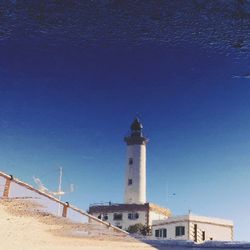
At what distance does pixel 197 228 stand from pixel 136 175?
17.3 metres

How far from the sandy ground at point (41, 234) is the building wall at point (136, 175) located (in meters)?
47.0

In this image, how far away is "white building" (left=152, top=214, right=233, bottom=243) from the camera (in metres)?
38.2

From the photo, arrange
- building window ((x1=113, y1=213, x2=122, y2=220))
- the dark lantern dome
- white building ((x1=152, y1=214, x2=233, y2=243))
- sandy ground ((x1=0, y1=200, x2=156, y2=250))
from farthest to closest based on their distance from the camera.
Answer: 1. the dark lantern dome
2. building window ((x1=113, y1=213, x2=122, y2=220))
3. white building ((x1=152, y1=214, x2=233, y2=243))
4. sandy ground ((x1=0, y1=200, x2=156, y2=250))

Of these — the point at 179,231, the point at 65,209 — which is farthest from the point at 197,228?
the point at 65,209

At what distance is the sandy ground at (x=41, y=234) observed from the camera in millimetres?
4820

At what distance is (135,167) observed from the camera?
5512cm

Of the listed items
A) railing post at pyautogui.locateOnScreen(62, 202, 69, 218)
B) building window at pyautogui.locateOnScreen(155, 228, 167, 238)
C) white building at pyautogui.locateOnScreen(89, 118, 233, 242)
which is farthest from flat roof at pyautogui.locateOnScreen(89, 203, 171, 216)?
railing post at pyautogui.locateOnScreen(62, 202, 69, 218)

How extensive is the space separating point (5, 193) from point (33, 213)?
0.60 m

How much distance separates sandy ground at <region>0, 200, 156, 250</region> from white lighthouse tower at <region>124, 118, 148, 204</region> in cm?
4699

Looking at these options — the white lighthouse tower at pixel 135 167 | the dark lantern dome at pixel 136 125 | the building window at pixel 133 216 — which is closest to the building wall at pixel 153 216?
the building window at pixel 133 216

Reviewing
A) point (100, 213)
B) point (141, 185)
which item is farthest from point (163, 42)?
point (141, 185)

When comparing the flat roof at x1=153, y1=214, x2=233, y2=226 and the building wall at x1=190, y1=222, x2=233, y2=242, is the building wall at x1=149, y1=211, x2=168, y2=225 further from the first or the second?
the building wall at x1=190, y1=222, x2=233, y2=242

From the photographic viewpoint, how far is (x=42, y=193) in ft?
19.8

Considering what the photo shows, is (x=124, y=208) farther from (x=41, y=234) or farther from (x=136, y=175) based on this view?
(x=41, y=234)
